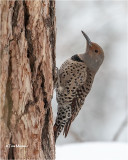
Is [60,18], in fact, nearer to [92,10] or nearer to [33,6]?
[92,10]

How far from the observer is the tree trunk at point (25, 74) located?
2600 mm

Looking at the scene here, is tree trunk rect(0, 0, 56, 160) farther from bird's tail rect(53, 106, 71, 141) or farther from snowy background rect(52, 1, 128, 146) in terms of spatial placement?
snowy background rect(52, 1, 128, 146)

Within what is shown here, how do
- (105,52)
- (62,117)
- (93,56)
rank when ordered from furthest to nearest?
1. (105,52)
2. (93,56)
3. (62,117)

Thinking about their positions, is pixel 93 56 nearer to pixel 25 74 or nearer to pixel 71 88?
pixel 71 88

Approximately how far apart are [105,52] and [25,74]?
252 inches

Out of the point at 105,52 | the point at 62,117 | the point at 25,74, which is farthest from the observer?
the point at 105,52

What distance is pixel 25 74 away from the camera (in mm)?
2723

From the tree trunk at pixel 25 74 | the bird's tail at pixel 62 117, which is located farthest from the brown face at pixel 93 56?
the tree trunk at pixel 25 74

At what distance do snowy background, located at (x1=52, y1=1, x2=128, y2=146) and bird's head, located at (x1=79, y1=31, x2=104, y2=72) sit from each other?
3304 mm

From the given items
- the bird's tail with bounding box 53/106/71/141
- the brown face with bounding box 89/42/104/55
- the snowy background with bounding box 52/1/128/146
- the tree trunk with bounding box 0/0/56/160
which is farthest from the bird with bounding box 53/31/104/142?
the snowy background with bounding box 52/1/128/146

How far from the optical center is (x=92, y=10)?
9.57 meters

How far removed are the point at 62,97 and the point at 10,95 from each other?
69.6 inches

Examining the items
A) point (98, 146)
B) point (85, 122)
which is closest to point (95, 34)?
point (85, 122)

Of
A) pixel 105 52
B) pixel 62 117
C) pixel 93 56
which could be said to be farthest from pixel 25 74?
pixel 105 52
